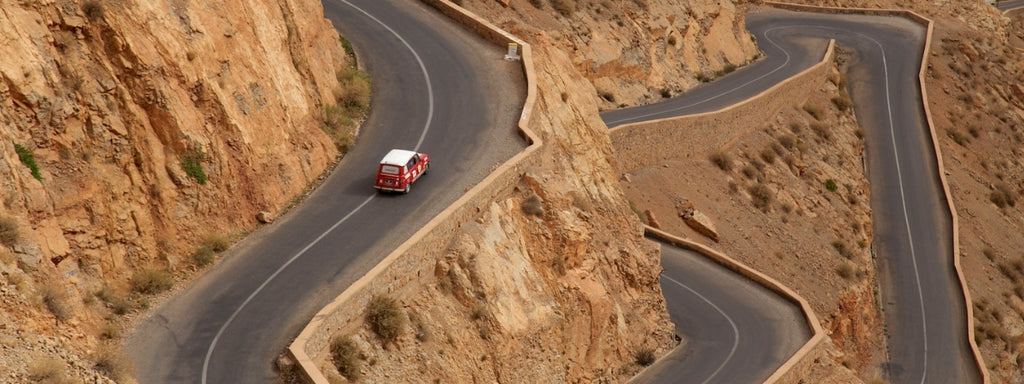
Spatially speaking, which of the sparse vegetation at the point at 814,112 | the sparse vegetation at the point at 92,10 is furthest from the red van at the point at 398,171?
the sparse vegetation at the point at 814,112

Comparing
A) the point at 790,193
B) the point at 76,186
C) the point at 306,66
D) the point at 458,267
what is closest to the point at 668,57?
the point at 790,193

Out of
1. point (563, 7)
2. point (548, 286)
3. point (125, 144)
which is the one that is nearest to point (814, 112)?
point (563, 7)

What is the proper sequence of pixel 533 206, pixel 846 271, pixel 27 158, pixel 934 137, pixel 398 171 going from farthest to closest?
pixel 934 137 → pixel 846 271 → pixel 533 206 → pixel 398 171 → pixel 27 158

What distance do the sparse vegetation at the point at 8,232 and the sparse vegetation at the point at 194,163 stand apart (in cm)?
462

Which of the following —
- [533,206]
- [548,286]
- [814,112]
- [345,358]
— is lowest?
[814,112]

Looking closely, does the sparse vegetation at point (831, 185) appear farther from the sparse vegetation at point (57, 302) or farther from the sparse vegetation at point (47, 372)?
the sparse vegetation at point (47, 372)

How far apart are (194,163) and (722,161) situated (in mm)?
27777

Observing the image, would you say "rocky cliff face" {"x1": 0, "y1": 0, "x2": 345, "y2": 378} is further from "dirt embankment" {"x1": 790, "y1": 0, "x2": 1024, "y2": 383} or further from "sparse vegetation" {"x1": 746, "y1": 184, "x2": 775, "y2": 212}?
"dirt embankment" {"x1": 790, "y1": 0, "x2": 1024, "y2": 383}

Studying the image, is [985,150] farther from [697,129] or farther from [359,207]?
[359,207]

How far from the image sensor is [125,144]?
835 inches

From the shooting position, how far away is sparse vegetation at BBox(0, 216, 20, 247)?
58.4 ft

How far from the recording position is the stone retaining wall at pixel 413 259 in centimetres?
1933

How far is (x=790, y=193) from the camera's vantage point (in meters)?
46.1

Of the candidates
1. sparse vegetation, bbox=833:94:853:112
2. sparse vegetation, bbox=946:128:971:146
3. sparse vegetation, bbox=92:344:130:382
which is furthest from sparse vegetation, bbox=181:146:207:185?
sparse vegetation, bbox=946:128:971:146
